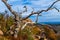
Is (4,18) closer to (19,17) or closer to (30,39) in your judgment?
(19,17)

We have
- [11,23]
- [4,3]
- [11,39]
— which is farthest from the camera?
[11,23]

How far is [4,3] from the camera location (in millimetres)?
9672

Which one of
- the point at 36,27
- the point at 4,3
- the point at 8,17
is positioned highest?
the point at 4,3

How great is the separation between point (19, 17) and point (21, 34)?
0.90 metres

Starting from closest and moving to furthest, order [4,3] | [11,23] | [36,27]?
1. [4,3]
2. [11,23]
3. [36,27]

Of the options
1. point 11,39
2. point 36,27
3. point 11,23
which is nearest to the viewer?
point 11,39

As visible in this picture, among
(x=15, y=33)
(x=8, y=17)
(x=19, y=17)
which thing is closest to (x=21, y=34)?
(x=15, y=33)

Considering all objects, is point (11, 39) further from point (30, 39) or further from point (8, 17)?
point (8, 17)

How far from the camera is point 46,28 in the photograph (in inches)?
431

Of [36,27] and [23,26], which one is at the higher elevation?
[23,26]

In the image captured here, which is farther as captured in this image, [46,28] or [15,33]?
[46,28]

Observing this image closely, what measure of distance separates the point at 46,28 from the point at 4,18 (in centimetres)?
207

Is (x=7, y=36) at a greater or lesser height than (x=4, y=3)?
lesser

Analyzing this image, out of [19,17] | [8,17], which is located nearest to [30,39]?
[19,17]
